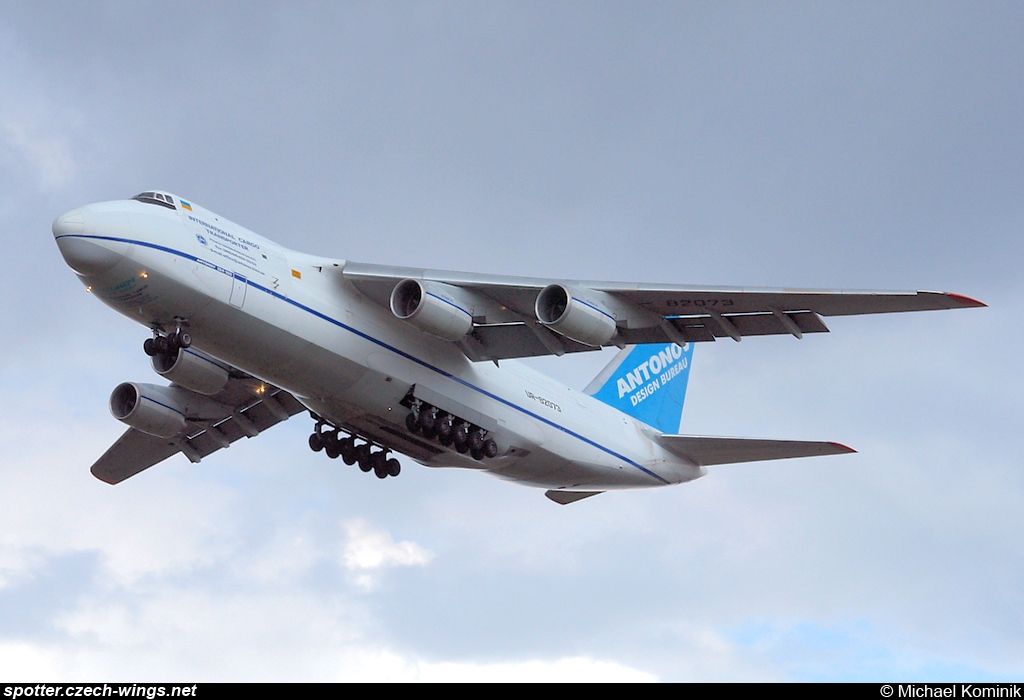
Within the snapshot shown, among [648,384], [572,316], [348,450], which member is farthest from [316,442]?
[648,384]

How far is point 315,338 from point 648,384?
9.02 meters

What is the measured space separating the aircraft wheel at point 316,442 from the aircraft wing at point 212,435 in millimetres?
1111

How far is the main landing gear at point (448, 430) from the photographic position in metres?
18.9

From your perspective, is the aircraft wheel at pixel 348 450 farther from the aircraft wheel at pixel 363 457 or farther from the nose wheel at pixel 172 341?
the nose wheel at pixel 172 341

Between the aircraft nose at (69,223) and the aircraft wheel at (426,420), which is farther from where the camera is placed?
the aircraft wheel at (426,420)

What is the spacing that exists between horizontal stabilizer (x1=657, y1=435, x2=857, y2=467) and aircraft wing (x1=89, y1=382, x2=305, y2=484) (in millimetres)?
6591

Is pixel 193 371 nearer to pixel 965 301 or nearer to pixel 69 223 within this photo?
pixel 69 223

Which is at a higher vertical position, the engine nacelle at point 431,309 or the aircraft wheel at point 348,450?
the engine nacelle at point 431,309

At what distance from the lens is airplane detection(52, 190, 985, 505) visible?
656 inches

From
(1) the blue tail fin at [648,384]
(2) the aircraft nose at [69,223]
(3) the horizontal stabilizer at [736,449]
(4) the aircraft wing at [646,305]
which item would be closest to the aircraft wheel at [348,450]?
(4) the aircraft wing at [646,305]

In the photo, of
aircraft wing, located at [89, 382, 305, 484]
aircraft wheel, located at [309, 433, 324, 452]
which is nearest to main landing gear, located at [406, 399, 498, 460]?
aircraft wheel, located at [309, 433, 324, 452]

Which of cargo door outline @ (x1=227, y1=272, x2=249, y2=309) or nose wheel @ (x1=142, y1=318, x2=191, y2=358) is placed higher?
cargo door outline @ (x1=227, y1=272, x2=249, y2=309)

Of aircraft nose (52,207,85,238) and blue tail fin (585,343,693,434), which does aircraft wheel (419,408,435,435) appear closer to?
blue tail fin (585,343,693,434)
